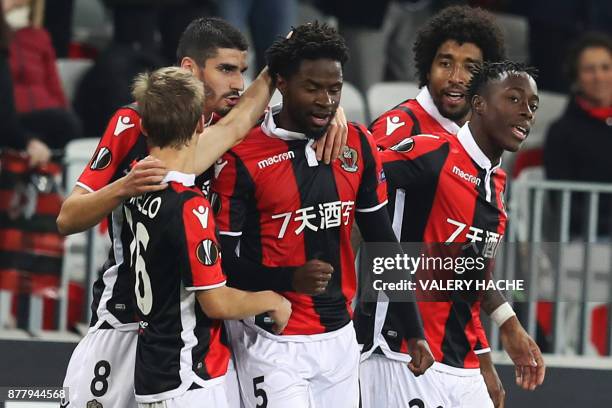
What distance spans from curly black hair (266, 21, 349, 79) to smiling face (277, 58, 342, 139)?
2cm

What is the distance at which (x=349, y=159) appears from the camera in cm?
533

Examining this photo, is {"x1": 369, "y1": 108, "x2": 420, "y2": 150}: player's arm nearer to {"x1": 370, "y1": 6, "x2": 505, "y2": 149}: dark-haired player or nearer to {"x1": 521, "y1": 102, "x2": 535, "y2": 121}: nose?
{"x1": 370, "y1": 6, "x2": 505, "y2": 149}: dark-haired player

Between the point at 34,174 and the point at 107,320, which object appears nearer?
the point at 107,320

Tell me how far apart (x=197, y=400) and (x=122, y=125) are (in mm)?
1048

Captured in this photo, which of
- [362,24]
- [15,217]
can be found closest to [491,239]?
[15,217]

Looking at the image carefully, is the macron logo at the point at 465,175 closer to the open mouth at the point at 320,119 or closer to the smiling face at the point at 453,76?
the smiling face at the point at 453,76

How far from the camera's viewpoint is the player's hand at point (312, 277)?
5.13 m

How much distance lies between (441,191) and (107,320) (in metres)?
1.34

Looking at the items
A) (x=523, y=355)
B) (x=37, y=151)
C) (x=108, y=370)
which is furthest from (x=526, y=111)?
(x=37, y=151)

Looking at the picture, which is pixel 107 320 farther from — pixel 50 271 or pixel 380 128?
pixel 50 271

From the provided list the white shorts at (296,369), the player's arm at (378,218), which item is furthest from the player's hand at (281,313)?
the player's arm at (378,218)

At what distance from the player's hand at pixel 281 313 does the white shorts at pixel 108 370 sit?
2.04ft

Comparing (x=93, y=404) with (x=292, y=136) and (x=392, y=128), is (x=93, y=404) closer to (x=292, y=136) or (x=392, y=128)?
(x=292, y=136)

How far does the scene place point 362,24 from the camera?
10.2 m
